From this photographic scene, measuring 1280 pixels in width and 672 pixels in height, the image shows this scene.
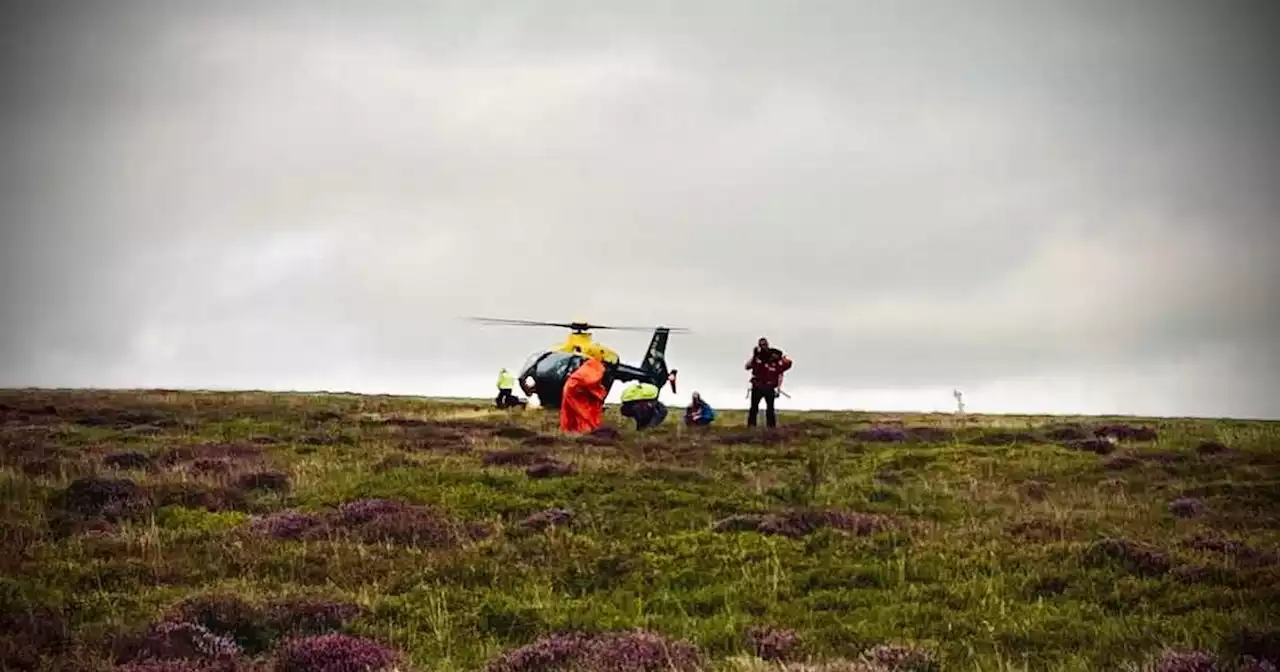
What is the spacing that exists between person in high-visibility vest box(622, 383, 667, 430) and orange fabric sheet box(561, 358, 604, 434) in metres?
2.02

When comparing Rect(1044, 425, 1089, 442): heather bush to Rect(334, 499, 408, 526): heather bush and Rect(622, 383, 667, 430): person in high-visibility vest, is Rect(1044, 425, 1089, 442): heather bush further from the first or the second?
Rect(334, 499, 408, 526): heather bush

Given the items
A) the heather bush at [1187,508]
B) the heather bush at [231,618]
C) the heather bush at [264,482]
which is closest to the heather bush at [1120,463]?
the heather bush at [1187,508]

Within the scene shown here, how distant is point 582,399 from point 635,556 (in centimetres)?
1934

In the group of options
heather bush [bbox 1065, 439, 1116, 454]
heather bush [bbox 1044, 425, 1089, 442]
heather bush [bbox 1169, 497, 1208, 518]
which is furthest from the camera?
heather bush [bbox 1044, 425, 1089, 442]

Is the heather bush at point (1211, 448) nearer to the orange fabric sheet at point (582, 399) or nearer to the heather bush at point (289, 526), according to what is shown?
the orange fabric sheet at point (582, 399)

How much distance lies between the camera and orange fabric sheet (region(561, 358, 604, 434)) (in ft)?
112

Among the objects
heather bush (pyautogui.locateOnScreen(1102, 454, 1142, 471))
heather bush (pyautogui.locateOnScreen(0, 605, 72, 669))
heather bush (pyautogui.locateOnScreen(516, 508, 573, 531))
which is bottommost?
heather bush (pyautogui.locateOnScreen(0, 605, 72, 669))

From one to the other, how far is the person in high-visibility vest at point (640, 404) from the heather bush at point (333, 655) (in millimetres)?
25714

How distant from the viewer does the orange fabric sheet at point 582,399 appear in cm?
3428

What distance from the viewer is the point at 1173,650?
10109 millimetres

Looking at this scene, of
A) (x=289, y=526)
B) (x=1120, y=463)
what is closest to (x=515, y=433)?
(x=289, y=526)

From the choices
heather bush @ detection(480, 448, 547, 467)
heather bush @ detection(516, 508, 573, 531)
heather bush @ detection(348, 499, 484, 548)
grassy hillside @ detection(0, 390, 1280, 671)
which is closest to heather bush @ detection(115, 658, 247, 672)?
grassy hillside @ detection(0, 390, 1280, 671)

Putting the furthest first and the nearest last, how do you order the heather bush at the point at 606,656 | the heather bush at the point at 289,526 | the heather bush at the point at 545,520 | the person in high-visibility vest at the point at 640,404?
the person in high-visibility vest at the point at 640,404, the heather bush at the point at 545,520, the heather bush at the point at 289,526, the heather bush at the point at 606,656

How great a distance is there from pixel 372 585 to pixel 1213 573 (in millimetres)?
10560
